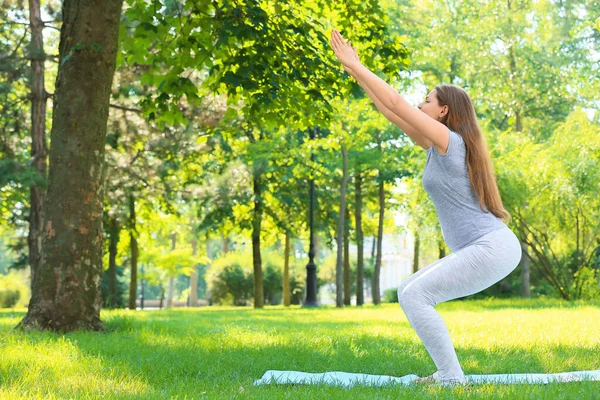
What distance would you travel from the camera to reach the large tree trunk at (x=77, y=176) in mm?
8266

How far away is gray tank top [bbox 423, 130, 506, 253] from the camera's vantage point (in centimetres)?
466

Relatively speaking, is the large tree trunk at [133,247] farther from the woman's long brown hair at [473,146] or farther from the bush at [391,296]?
the woman's long brown hair at [473,146]

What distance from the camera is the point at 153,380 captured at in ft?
16.6

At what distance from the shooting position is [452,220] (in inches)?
187

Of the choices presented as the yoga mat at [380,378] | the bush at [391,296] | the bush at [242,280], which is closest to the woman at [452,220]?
the yoga mat at [380,378]

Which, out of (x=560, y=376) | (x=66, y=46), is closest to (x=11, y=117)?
(x=66, y=46)

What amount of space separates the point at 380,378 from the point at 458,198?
151cm

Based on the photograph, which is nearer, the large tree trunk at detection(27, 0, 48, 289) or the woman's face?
the woman's face

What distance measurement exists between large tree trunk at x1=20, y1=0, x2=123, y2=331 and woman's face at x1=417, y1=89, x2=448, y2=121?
198 inches

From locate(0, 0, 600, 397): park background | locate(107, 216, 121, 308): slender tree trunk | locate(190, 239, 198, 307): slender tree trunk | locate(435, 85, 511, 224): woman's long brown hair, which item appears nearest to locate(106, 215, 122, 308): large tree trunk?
locate(107, 216, 121, 308): slender tree trunk

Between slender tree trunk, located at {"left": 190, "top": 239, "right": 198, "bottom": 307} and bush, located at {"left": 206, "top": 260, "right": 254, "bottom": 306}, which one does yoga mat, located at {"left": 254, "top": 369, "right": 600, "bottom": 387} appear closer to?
bush, located at {"left": 206, "top": 260, "right": 254, "bottom": 306}

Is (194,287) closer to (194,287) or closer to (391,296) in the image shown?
(194,287)

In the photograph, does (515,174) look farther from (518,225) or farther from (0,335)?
(0,335)

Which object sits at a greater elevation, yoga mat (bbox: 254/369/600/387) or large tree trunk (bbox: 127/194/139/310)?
large tree trunk (bbox: 127/194/139/310)
